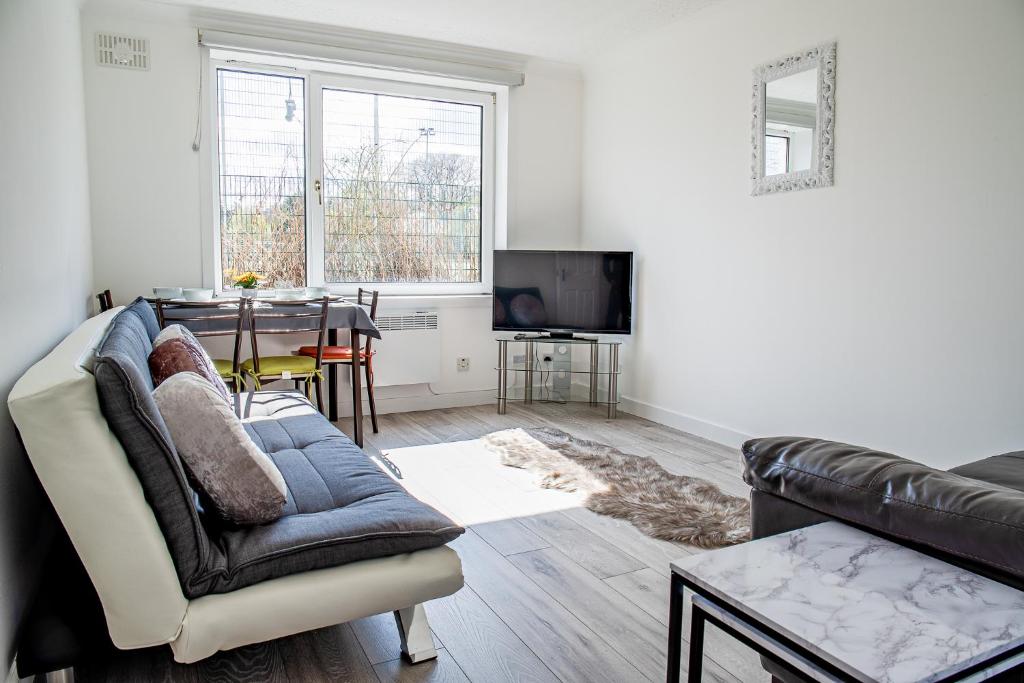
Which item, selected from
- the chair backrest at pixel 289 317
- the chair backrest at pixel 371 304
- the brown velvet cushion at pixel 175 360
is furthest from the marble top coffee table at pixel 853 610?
the chair backrest at pixel 371 304

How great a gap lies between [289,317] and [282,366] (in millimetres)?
286

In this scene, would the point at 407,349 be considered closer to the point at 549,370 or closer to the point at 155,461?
the point at 549,370

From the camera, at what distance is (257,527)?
1.78 meters

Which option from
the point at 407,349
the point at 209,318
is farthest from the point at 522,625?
the point at 407,349

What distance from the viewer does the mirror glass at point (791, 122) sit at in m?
3.54

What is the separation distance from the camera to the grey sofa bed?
1.46 m

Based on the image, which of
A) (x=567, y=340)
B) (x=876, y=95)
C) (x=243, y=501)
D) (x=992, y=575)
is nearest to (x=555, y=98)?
(x=567, y=340)

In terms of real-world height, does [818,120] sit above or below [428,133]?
below

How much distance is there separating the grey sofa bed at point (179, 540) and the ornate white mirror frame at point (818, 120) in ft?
8.58

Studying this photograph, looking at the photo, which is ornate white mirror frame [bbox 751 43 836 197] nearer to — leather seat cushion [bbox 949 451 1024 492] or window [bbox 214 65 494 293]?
leather seat cushion [bbox 949 451 1024 492]

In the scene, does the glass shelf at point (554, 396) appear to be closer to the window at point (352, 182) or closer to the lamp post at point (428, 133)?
the window at point (352, 182)

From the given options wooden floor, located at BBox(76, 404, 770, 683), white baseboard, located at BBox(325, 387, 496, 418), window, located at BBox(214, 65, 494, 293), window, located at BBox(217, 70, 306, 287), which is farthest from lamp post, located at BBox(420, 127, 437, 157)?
wooden floor, located at BBox(76, 404, 770, 683)

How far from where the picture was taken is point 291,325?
12.7 feet

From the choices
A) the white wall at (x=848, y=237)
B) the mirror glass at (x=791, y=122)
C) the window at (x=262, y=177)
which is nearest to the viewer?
the white wall at (x=848, y=237)
